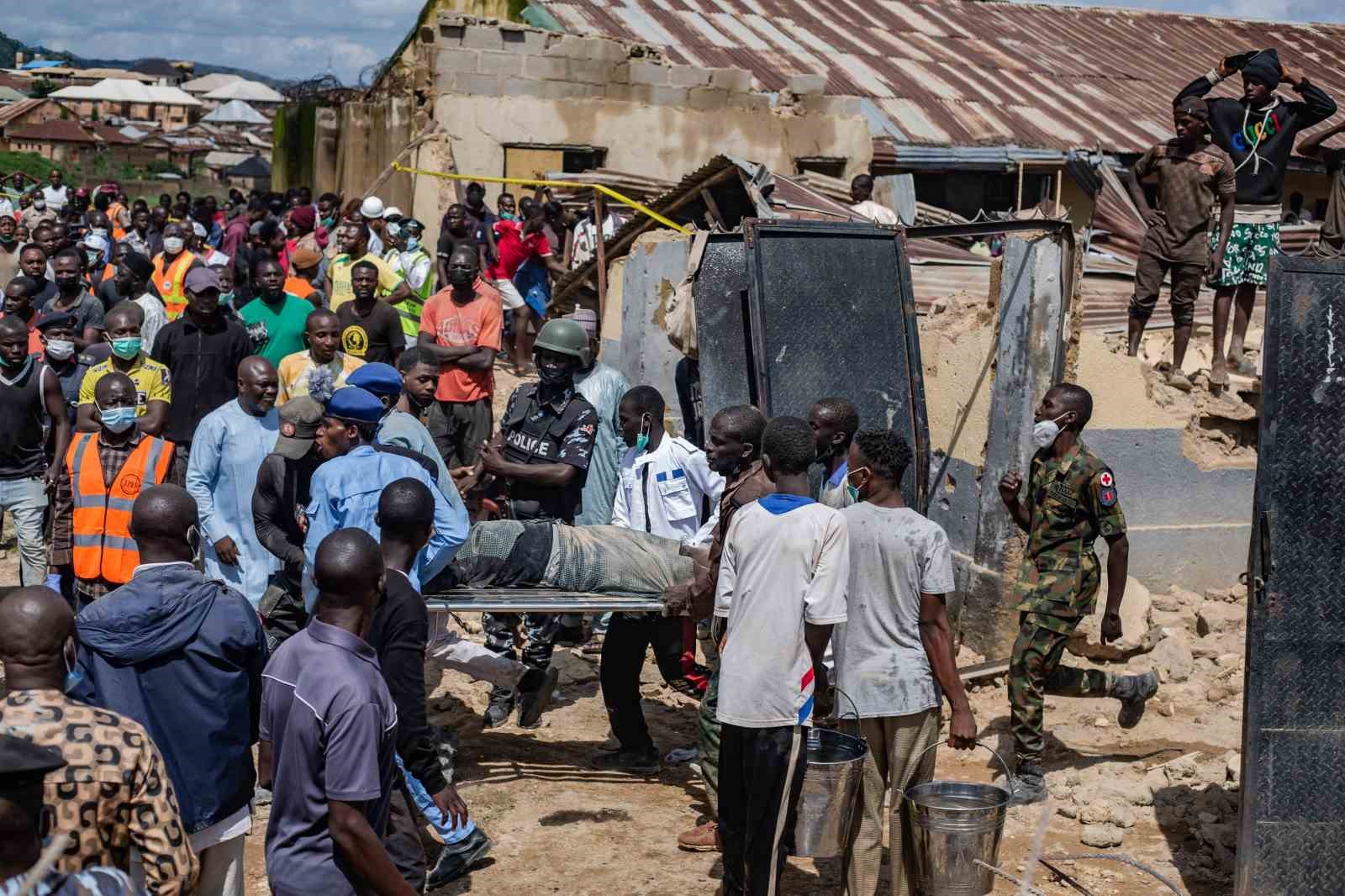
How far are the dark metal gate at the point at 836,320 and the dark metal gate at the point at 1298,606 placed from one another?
269 cm

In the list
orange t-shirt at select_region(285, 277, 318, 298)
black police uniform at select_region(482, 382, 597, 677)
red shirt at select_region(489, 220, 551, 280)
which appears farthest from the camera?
red shirt at select_region(489, 220, 551, 280)

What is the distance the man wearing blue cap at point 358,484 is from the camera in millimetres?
5473

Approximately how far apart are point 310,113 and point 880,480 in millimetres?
18944

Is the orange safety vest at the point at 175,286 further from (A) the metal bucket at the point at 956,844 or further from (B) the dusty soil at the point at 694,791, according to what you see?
(A) the metal bucket at the point at 956,844

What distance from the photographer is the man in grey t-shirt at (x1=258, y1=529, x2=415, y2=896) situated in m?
3.58

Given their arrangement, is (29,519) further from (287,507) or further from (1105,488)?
(1105,488)

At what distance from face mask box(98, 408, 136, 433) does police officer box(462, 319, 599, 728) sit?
5.47ft

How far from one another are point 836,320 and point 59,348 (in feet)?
14.9

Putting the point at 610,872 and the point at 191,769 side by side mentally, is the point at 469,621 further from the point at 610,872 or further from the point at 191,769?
the point at 191,769

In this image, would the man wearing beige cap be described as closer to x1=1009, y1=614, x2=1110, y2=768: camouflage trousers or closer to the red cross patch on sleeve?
x1=1009, y1=614, x2=1110, y2=768: camouflage trousers

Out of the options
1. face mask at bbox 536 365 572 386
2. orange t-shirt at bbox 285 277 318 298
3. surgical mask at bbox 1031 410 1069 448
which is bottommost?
surgical mask at bbox 1031 410 1069 448

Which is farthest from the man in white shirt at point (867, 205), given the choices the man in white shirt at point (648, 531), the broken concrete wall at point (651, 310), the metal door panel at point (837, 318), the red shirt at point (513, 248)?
the man in white shirt at point (648, 531)

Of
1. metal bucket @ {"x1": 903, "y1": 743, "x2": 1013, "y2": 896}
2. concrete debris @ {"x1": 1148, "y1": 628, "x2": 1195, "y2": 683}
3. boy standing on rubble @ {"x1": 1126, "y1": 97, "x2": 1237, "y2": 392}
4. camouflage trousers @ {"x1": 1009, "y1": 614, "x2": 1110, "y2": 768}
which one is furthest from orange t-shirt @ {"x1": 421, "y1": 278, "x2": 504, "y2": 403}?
metal bucket @ {"x1": 903, "y1": 743, "x2": 1013, "y2": 896}

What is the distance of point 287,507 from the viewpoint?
6270 millimetres
